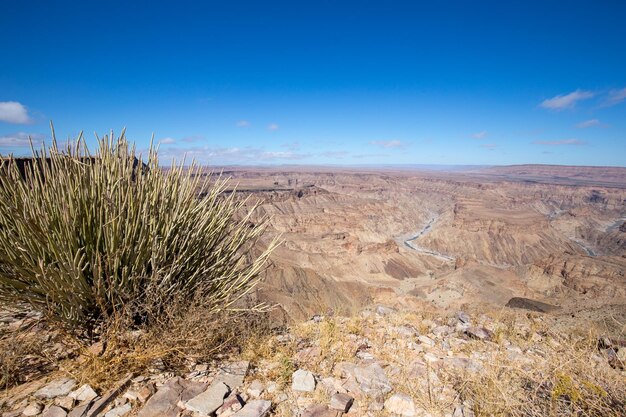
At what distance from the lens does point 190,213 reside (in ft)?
11.2

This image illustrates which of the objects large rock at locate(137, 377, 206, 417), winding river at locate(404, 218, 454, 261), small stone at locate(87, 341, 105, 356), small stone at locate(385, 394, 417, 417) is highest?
small stone at locate(87, 341, 105, 356)

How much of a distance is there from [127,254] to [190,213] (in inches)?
34.0

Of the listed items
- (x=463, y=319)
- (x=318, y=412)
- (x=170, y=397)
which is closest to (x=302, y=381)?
(x=318, y=412)

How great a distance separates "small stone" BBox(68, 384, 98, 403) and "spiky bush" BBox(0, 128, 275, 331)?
48cm

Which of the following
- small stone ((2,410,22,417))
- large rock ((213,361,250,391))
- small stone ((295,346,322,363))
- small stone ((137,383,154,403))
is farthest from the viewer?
small stone ((295,346,322,363))

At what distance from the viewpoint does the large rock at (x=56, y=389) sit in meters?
2.24

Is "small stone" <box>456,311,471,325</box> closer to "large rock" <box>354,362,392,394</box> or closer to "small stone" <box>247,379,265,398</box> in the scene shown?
"large rock" <box>354,362,392,394</box>

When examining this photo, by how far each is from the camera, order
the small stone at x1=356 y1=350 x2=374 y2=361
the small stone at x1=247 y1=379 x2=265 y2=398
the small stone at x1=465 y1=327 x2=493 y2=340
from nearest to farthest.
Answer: the small stone at x1=247 y1=379 x2=265 y2=398, the small stone at x1=356 y1=350 x2=374 y2=361, the small stone at x1=465 y1=327 x2=493 y2=340

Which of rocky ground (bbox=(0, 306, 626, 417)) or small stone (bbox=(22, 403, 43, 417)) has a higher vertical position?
small stone (bbox=(22, 403, 43, 417))

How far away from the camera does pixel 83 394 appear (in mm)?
2262

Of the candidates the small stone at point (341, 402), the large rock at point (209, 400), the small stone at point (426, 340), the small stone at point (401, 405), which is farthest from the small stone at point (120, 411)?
the small stone at point (426, 340)

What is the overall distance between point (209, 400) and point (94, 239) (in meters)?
1.68

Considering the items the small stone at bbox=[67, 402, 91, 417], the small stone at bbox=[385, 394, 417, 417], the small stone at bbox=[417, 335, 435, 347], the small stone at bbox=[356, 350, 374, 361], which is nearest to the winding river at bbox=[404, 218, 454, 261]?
the small stone at bbox=[417, 335, 435, 347]

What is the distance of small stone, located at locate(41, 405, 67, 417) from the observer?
6.76 feet
